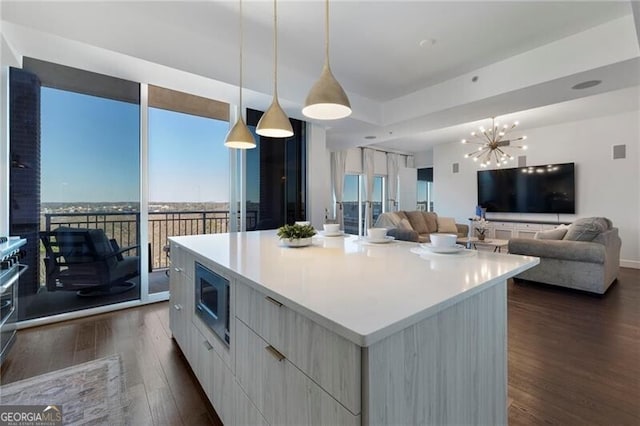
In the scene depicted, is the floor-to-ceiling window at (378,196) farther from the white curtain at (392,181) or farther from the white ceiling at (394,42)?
the white ceiling at (394,42)

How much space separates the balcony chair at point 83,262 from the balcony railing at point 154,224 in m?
0.09

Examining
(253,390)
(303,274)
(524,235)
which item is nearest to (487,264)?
(303,274)

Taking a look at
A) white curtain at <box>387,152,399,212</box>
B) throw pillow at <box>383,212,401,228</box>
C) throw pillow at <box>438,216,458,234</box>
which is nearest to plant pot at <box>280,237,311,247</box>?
throw pillow at <box>383,212,401,228</box>

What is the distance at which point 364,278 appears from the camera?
1046 mm

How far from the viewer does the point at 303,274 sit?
1.11 metres

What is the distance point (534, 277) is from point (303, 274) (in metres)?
4.20

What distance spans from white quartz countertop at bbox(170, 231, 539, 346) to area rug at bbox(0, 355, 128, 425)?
101cm

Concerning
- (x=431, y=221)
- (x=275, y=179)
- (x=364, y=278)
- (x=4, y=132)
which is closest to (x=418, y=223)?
(x=431, y=221)

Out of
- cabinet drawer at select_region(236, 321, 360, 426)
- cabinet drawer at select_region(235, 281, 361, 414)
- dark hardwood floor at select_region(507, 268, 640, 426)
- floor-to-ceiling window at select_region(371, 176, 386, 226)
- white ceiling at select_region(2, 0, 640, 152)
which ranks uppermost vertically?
white ceiling at select_region(2, 0, 640, 152)

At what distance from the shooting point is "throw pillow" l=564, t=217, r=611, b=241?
142 inches

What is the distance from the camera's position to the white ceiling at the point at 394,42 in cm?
231

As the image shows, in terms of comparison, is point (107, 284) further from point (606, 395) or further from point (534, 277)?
point (534, 277)

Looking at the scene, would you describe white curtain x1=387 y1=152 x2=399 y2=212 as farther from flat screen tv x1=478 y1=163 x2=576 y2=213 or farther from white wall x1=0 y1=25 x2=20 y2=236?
white wall x1=0 y1=25 x2=20 y2=236

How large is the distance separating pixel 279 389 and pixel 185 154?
359cm
